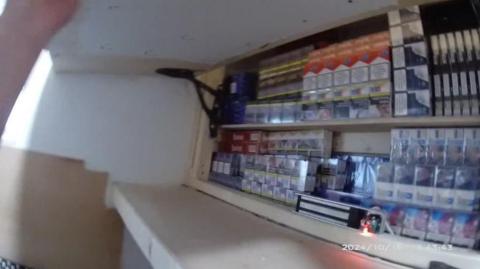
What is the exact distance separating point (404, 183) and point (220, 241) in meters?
0.45

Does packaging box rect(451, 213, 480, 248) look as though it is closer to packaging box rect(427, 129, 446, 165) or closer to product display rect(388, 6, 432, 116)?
packaging box rect(427, 129, 446, 165)

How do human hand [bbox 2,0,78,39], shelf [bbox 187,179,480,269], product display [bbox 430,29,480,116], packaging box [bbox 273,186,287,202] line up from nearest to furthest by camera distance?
human hand [bbox 2,0,78,39]
shelf [bbox 187,179,480,269]
product display [bbox 430,29,480,116]
packaging box [bbox 273,186,287,202]

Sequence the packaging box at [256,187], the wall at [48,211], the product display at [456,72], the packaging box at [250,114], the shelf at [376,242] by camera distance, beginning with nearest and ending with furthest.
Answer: the shelf at [376,242] < the product display at [456,72] < the packaging box at [256,187] < the packaging box at [250,114] < the wall at [48,211]

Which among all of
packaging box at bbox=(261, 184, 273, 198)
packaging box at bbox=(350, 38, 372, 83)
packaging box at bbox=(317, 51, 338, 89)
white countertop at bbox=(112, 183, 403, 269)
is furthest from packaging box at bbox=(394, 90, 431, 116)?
packaging box at bbox=(261, 184, 273, 198)

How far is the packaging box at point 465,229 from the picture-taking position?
0.60 metres

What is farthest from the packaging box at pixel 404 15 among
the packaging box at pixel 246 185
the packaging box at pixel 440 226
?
the packaging box at pixel 246 185

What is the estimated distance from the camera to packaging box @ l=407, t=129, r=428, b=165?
72cm

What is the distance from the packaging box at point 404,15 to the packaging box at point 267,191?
614mm

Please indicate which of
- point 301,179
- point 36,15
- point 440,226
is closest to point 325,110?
point 301,179

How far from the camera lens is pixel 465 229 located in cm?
61

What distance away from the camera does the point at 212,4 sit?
67 centimetres

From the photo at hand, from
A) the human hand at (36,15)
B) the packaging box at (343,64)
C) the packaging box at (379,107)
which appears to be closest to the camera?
the human hand at (36,15)

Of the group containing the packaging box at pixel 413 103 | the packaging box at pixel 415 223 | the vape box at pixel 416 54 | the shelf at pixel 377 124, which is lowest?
the packaging box at pixel 415 223

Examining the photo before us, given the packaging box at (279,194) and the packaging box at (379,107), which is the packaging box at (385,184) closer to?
the packaging box at (379,107)
